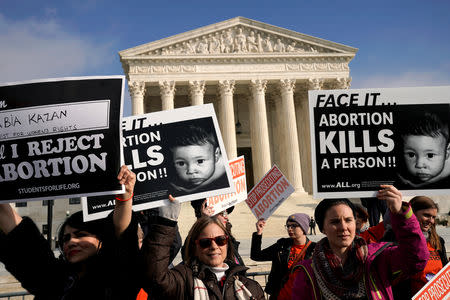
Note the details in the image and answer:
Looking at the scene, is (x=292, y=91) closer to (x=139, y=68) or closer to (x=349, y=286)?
(x=139, y=68)

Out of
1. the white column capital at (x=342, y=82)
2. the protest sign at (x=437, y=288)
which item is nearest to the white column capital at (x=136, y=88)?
the white column capital at (x=342, y=82)

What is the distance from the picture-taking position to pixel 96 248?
2830 millimetres

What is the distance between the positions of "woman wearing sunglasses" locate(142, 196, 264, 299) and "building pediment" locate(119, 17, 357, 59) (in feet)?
112

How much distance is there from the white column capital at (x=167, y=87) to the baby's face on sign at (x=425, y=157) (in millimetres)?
32473

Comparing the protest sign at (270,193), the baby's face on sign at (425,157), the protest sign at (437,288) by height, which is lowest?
the protest sign at (437,288)

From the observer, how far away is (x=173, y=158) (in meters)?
5.01

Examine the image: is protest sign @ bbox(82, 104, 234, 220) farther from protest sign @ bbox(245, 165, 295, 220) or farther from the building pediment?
the building pediment

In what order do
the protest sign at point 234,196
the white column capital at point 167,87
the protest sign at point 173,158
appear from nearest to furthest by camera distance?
the protest sign at point 173,158 → the protest sign at point 234,196 → the white column capital at point 167,87

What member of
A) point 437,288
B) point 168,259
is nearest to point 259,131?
point 437,288

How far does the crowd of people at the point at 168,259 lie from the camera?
8.79 ft

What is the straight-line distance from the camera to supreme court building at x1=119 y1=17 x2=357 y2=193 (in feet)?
116

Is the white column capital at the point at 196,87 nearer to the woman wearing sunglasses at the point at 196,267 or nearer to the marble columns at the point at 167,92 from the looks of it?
the marble columns at the point at 167,92

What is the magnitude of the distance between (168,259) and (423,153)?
2.88 m

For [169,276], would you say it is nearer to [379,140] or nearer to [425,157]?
[379,140]
